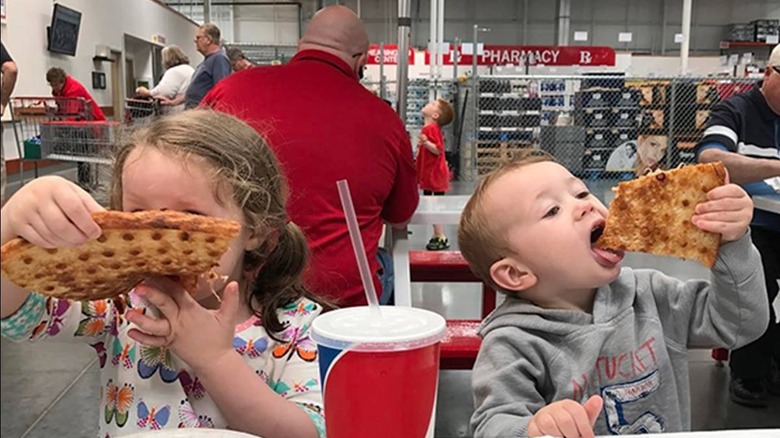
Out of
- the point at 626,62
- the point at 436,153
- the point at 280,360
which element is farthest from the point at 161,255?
the point at 626,62

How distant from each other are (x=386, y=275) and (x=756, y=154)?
1708 mm

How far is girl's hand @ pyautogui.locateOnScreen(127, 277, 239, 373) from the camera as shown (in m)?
0.70

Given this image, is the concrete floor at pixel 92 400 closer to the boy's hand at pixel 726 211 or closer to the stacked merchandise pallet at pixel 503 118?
the boy's hand at pixel 726 211

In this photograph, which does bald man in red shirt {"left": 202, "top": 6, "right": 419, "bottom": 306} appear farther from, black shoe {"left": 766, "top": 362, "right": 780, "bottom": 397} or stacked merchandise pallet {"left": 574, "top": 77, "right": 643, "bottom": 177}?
stacked merchandise pallet {"left": 574, "top": 77, "right": 643, "bottom": 177}

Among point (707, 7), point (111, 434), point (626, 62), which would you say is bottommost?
point (111, 434)

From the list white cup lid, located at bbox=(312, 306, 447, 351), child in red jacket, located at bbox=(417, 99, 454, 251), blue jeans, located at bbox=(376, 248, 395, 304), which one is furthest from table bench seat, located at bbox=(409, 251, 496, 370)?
child in red jacket, located at bbox=(417, 99, 454, 251)

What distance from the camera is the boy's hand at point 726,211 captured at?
0.97 meters

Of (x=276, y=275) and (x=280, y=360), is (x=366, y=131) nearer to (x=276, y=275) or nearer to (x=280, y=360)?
(x=276, y=275)

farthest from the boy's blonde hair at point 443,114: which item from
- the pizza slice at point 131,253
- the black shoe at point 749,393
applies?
the pizza slice at point 131,253

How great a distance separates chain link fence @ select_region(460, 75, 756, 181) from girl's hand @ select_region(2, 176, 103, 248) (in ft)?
32.6

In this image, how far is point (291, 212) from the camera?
2148 millimetres

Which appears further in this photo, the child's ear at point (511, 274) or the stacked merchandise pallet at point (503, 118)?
the stacked merchandise pallet at point (503, 118)

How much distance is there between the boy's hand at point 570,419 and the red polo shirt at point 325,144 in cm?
139

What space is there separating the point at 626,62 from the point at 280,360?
18.0m
